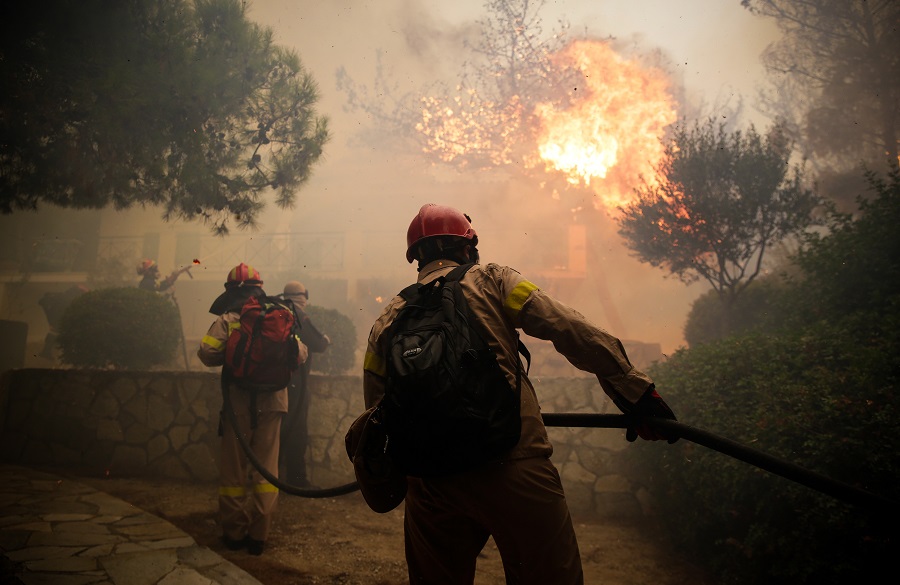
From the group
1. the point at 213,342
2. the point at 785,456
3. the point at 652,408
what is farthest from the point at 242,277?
the point at 785,456

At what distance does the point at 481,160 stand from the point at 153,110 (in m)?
20.8

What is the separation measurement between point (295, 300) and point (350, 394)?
1489 mm

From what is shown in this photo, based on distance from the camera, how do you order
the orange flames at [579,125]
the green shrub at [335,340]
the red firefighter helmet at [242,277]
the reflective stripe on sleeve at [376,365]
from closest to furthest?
1. the reflective stripe on sleeve at [376,365]
2. the red firefighter helmet at [242,277]
3. the green shrub at [335,340]
4. the orange flames at [579,125]

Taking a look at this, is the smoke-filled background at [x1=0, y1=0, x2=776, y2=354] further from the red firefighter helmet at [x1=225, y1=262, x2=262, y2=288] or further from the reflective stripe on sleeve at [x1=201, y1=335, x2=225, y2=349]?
the reflective stripe on sleeve at [x1=201, y1=335, x2=225, y2=349]

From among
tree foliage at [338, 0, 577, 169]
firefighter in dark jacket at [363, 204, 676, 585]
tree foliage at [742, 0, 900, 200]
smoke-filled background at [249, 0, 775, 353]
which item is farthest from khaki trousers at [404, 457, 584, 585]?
tree foliage at [338, 0, 577, 169]

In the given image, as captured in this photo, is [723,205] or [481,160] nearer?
[723,205]

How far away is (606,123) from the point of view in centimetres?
1819

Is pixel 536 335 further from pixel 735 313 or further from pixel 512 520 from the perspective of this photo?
pixel 735 313

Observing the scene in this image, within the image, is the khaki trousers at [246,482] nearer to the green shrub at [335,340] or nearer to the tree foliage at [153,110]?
the tree foliage at [153,110]

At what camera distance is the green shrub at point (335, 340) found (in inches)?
387

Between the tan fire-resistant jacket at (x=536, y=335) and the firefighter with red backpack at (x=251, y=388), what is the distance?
9.44 feet

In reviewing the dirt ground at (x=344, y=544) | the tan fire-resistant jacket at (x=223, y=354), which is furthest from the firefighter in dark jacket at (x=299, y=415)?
the tan fire-resistant jacket at (x=223, y=354)

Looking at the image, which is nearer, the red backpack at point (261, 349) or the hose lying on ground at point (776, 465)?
the hose lying on ground at point (776, 465)

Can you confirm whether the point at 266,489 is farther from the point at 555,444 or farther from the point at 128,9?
the point at 128,9
